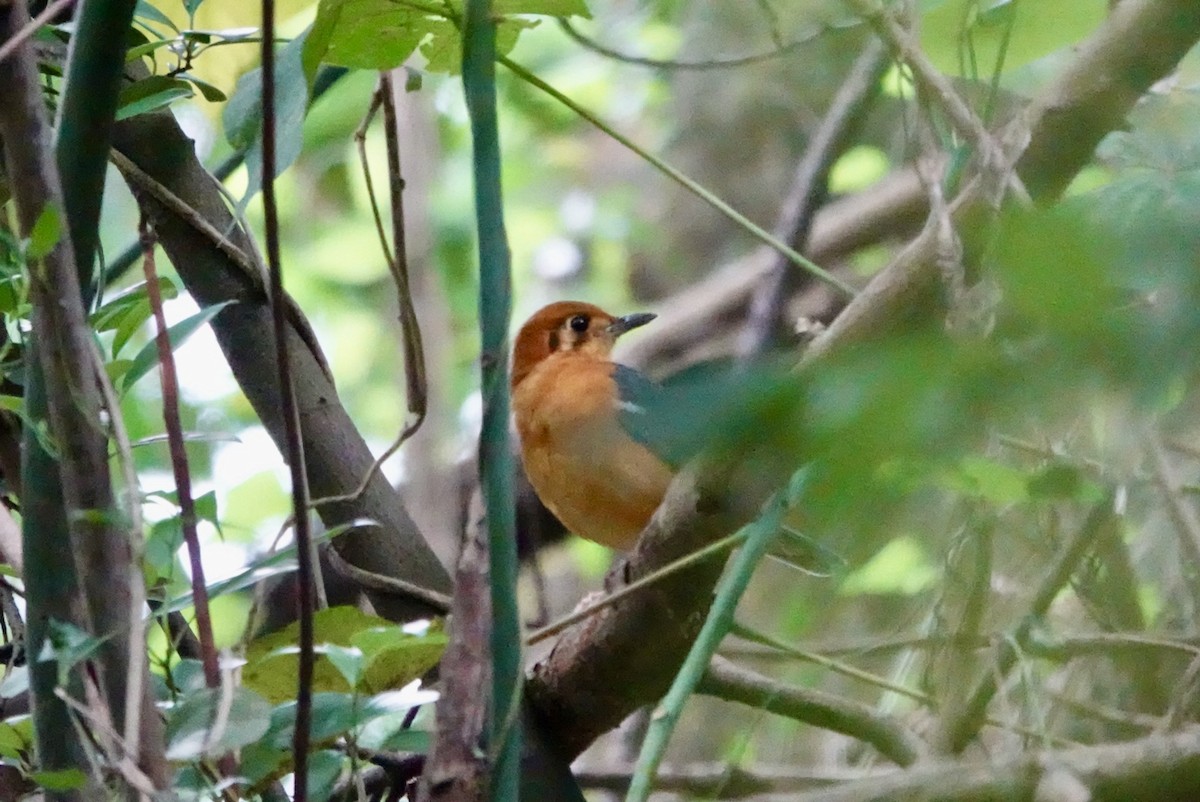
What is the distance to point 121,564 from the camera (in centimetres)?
91

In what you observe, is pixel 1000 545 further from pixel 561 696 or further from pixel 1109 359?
pixel 1109 359

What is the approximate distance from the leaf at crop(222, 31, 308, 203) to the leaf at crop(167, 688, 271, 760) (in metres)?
0.43

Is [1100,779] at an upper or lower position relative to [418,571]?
upper

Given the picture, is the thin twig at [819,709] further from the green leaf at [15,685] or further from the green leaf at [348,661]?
the green leaf at [15,685]

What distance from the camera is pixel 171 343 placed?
3.27ft

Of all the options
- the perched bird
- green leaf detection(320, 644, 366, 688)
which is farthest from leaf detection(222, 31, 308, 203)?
the perched bird

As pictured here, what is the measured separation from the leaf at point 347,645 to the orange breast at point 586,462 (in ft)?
4.62

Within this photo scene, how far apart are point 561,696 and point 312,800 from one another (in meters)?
0.41

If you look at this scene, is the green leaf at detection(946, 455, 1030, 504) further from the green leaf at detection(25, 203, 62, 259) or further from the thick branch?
the green leaf at detection(25, 203, 62, 259)

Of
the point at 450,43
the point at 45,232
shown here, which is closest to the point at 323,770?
the point at 45,232

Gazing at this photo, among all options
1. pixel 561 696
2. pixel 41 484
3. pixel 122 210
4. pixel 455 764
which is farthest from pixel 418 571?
pixel 122 210

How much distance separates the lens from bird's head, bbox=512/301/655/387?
3600 mm

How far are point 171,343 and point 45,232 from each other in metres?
0.22

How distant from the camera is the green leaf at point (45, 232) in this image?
0.79 meters
